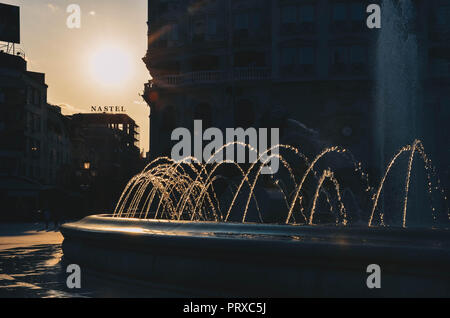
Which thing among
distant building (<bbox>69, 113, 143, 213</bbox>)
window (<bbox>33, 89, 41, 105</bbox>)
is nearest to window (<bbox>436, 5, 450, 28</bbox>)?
distant building (<bbox>69, 113, 143, 213</bbox>)

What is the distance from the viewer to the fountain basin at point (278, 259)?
5.94 m

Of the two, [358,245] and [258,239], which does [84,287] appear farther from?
[358,245]

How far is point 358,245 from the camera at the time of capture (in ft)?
20.1

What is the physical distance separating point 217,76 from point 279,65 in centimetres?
488

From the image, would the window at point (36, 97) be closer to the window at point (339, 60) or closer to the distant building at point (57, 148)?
the distant building at point (57, 148)

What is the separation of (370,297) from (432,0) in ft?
127

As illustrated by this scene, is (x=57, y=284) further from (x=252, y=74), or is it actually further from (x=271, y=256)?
(x=252, y=74)

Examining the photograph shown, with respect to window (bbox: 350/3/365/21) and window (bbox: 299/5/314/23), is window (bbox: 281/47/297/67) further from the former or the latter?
window (bbox: 350/3/365/21)

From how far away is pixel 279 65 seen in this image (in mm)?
41156

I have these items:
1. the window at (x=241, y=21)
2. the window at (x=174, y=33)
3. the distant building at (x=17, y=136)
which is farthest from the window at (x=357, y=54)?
the distant building at (x=17, y=136)

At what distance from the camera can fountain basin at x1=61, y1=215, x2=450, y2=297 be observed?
19.5 ft

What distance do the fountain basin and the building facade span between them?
32826 millimetres

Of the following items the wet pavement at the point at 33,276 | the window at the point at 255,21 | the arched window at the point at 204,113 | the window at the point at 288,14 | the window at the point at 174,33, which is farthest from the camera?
the window at the point at 174,33

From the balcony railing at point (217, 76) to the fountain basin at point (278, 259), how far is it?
112 ft
